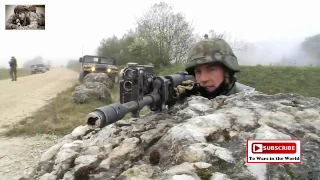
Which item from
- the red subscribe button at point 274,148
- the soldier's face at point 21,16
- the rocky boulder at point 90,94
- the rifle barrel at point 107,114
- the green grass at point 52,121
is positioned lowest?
the green grass at point 52,121

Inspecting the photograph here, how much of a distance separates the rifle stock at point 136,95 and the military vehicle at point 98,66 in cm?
1466

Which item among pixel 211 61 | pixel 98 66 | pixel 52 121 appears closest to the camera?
pixel 211 61

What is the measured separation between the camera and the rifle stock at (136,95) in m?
1.63

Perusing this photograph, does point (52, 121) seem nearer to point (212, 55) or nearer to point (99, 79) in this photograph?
point (212, 55)

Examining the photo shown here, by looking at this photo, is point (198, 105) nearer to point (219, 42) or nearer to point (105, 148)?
point (105, 148)

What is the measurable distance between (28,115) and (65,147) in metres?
7.83

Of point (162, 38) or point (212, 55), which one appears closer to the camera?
point (212, 55)

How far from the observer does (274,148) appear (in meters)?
1.76

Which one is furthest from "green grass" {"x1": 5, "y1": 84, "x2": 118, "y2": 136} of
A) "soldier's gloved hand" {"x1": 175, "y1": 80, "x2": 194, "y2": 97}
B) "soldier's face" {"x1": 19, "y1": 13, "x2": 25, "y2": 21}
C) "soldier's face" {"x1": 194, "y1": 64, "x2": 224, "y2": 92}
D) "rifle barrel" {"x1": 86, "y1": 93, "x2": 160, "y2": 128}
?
"rifle barrel" {"x1": 86, "y1": 93, "x2": 160, "y2": 128}

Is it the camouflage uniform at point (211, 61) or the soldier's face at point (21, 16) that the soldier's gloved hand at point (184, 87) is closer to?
the camouflage uniform at point (211, 61)

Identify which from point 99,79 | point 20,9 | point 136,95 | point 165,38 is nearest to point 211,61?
point 136,95

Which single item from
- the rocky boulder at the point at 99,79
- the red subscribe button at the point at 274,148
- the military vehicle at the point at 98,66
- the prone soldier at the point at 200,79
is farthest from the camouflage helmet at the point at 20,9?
the military vehicle at the point at 98,66

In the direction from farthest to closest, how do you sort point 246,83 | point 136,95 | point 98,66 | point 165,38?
1. point 165,38
2. point 98,66
3. point 246,83
4. point 136,95

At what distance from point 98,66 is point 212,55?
15049 mm
